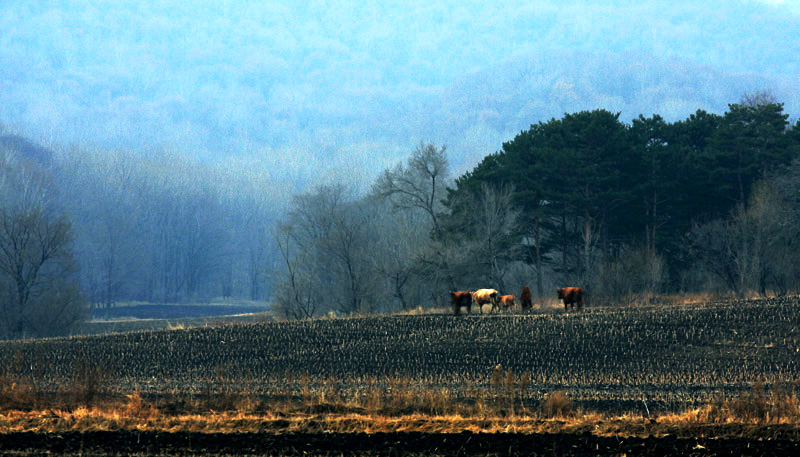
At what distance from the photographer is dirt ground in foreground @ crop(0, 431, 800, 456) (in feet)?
39.3

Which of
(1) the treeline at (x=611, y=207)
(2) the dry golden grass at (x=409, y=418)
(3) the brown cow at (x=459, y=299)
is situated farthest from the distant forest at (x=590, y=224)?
(2) the dry golden grass at (x=409, y=418)

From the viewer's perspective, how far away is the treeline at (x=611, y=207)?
166ft

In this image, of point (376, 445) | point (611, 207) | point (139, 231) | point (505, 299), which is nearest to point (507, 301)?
point (505, 299)

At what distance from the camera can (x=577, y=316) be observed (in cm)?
3244

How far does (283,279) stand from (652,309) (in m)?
44.5

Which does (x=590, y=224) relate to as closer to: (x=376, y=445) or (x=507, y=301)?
(x=507, y=301)

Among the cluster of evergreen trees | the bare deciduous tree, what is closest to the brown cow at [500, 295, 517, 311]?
the cluster of evergreen trees

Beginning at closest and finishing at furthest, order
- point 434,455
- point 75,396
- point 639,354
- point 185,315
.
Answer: point 434,455, point 75,396, point 639,354, point 185,315

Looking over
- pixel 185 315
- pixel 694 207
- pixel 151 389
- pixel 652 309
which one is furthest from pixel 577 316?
pixel 185 315

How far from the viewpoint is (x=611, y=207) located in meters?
53.8

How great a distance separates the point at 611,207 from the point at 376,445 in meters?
43.7

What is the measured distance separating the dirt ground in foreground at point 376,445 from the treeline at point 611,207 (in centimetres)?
3609

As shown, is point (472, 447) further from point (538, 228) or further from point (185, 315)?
point (185, 315)

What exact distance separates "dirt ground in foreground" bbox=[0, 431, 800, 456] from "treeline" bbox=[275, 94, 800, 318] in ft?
118
